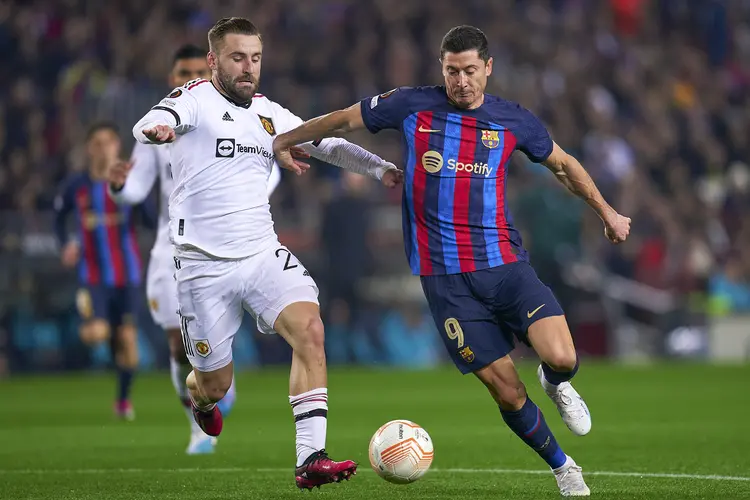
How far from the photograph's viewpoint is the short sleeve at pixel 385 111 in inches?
291

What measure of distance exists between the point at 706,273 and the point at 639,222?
1.31 m

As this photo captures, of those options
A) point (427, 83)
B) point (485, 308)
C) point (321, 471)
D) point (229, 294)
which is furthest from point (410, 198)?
point (427, 83)

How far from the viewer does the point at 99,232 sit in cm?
1461

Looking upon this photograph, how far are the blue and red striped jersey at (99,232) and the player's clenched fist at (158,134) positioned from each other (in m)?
7.42

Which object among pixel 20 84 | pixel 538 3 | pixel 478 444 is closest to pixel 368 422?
pixel 478 444

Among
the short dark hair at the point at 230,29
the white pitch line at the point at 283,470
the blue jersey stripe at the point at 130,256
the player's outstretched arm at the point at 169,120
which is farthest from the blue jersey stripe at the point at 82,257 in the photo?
the short dark hair at the point at 230,29

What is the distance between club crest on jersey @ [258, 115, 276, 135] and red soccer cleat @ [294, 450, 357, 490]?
1.86 meters

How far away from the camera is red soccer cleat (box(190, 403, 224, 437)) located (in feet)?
27.2

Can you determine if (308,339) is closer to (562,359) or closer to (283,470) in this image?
(562,359)

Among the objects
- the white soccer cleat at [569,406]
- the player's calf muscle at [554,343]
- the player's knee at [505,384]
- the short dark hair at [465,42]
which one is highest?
the short dark hair at [465,42]

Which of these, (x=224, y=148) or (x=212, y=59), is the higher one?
(x=212, y=59)

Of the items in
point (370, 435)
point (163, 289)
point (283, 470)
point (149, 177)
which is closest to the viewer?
point (283, 470)

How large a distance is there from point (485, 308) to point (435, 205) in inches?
24.8

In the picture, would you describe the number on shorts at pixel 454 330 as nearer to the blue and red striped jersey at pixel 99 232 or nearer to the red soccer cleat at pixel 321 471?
the red soccer cleat at pixel 321 471
